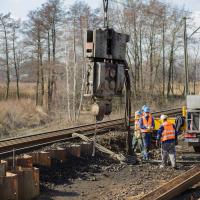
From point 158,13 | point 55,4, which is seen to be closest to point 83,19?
point 55,4

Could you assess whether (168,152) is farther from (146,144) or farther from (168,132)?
(146,144)

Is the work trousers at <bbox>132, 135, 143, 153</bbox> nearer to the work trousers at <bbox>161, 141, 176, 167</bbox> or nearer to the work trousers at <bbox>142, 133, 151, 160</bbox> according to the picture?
the work trousers at <bbox>142, 133, 151, 160</bbox>

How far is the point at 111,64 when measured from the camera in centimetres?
909

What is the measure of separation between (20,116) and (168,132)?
18741 millimetres

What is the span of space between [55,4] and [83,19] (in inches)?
167

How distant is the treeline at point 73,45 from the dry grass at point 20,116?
10.6 feet

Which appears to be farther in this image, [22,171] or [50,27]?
[50,27]

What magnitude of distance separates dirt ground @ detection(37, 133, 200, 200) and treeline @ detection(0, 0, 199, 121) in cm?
2101

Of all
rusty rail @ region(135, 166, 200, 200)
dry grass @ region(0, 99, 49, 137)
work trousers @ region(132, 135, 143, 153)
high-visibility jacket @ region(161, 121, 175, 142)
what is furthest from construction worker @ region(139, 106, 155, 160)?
dry grass @ region(0, 99, 49, 137)

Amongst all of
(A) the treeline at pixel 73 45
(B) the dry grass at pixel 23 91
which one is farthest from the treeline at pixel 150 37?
(B) the dry grass at pixel 23 91

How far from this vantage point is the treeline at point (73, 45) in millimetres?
38344

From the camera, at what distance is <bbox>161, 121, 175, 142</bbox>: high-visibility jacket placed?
12.0 meters

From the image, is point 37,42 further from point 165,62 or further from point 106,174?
point 106,174

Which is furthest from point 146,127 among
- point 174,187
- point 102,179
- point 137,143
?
point 174,187
